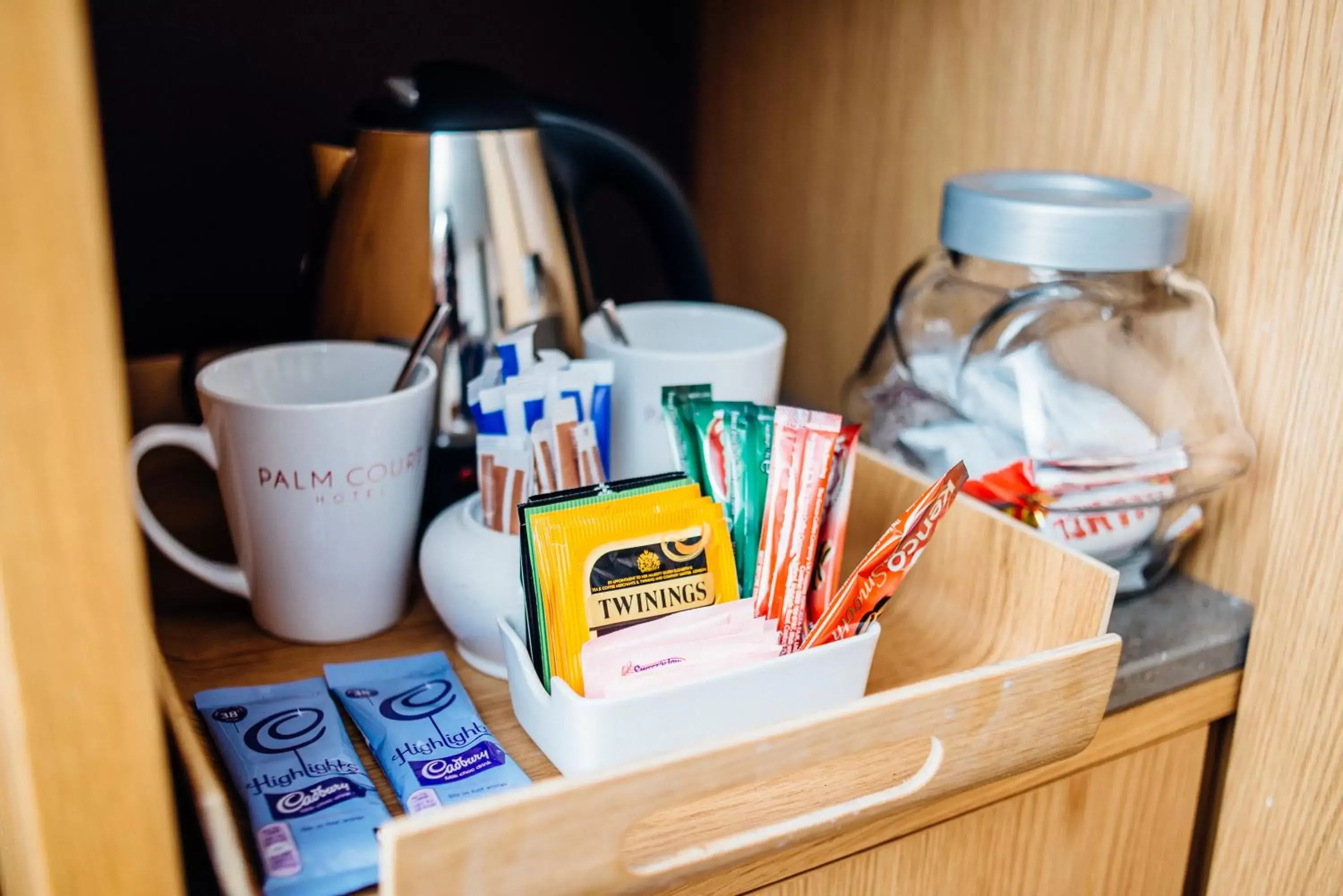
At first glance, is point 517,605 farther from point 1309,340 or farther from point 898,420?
point 1309,340

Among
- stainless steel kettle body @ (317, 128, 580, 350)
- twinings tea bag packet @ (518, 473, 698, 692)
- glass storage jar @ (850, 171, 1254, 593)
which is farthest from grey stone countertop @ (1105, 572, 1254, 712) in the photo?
stainless steel kettle body @ (317, 128, 580, 350)

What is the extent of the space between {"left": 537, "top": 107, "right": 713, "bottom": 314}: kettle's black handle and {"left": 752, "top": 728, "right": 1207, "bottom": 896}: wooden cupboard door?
36 cm

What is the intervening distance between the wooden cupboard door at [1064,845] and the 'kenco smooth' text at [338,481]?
252mm

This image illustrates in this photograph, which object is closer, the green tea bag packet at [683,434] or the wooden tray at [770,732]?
the wooden tray at [770,732]

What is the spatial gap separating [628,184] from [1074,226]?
278 millimetres

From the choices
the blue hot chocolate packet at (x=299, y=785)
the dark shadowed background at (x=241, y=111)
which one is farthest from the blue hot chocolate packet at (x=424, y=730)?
the dark shadowed background at (x=241, y=111)

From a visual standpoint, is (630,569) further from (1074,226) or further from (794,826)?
(1074,226)

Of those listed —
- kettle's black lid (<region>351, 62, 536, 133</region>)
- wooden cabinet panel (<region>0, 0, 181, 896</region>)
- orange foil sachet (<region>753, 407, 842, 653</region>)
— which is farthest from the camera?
kettle's black lid (<region>351, 62, 536, 133</region>)

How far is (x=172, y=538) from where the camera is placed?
1.73 ft

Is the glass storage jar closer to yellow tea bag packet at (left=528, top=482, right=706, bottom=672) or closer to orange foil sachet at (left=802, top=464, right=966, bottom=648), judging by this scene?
orange foil sachet at (left=802, top=464, right=966, bottom=648)

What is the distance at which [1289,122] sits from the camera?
534 mm

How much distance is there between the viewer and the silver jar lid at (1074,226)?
1.76 ft

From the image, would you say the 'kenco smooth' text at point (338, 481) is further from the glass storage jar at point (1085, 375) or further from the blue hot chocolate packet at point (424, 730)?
the glass storage jar at point (1085, 375)

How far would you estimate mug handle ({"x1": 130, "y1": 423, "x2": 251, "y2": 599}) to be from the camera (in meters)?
0.50
